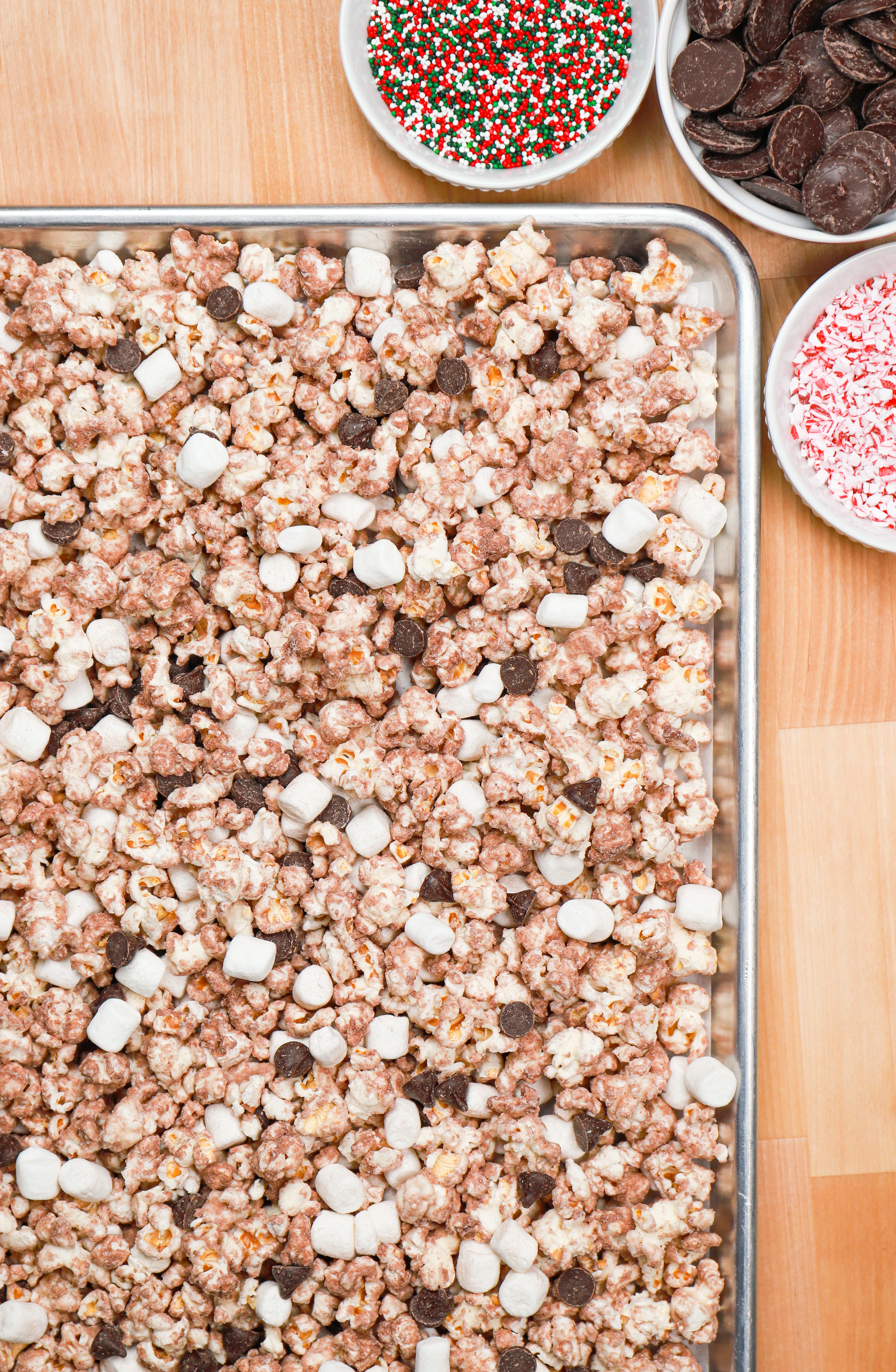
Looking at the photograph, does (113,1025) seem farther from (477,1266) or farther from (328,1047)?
(477,1266)

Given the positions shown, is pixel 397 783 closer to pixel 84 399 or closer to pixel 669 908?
pixel 669 908

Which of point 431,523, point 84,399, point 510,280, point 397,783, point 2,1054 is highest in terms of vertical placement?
point 510,280

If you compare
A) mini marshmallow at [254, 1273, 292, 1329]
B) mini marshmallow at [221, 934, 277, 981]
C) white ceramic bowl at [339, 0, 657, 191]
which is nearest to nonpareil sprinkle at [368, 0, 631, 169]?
white ceramic bowl at [339, 0, 657, 191]

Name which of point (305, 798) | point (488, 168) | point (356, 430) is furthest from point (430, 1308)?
point (488, 168)

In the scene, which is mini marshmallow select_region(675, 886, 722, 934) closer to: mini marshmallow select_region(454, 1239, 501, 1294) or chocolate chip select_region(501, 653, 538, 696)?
chocolate chip select_region(501, 653, 538, 696)

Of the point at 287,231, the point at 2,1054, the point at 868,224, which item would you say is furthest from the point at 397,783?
the point at 868,224

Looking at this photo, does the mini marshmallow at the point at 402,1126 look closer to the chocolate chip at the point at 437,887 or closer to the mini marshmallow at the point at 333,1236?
the mini marshmallow at the point at 333,1236

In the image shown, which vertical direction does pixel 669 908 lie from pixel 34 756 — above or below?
below

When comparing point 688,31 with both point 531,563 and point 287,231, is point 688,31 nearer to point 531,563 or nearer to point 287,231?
point 287,231
